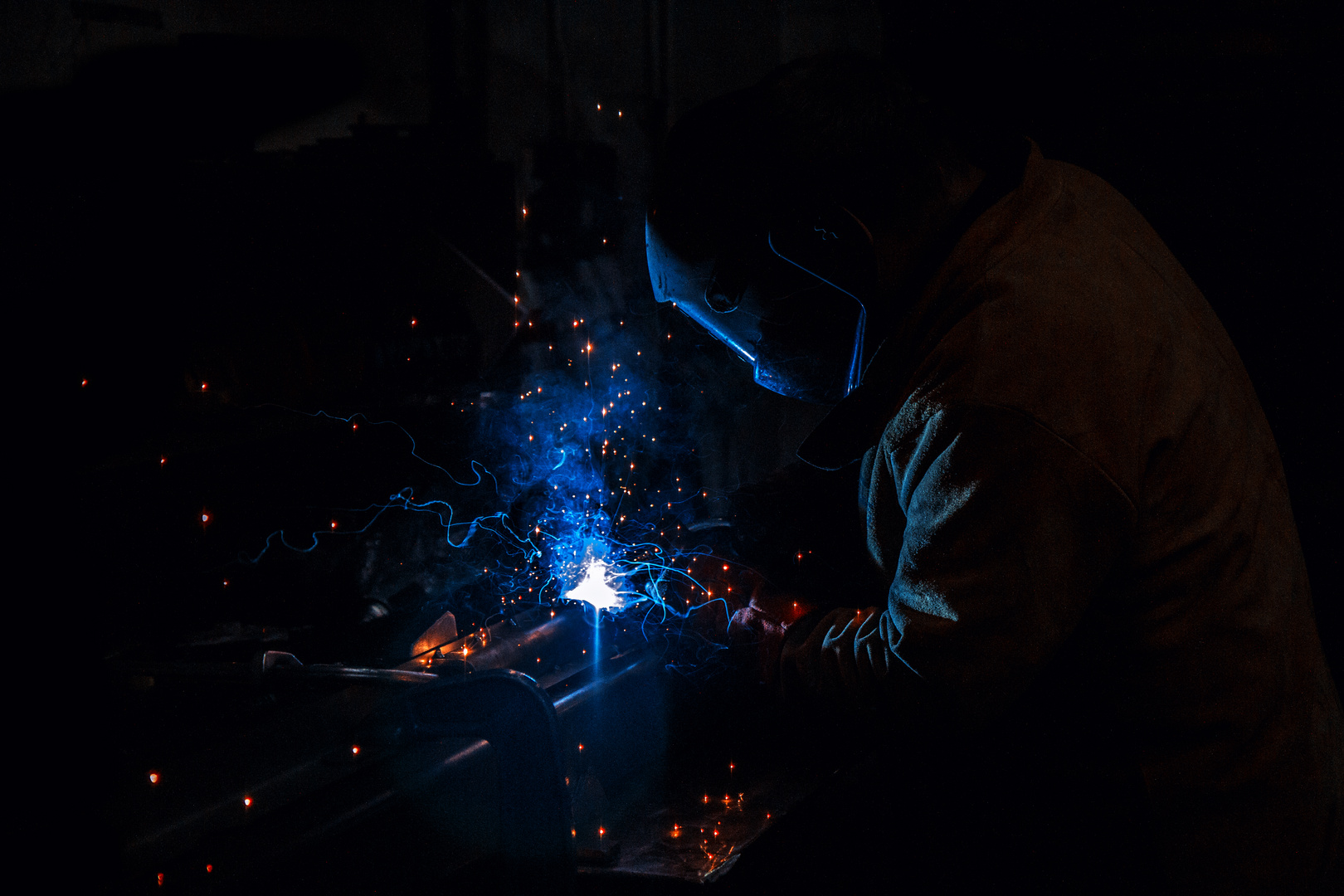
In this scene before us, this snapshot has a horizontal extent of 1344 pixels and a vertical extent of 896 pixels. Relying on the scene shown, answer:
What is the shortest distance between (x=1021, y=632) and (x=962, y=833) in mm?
890

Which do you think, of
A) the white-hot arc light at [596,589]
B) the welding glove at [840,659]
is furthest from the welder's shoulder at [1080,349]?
the white-hot arc light at [596,589]

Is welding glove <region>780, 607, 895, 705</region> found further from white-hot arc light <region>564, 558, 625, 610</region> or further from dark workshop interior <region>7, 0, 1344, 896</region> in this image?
white-hot arc light <region>564, 558, 625, 610</region>

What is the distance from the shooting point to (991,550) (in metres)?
1.44

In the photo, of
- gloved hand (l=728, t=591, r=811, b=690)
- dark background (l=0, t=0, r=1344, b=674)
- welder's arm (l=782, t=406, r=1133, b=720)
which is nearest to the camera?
welder's arm (l=782, t=406, r=1133, b=720)

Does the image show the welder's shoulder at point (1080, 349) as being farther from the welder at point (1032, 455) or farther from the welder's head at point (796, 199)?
the welder's head at point (796, 199)

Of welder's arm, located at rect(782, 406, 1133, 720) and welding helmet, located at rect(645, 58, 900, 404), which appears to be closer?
welder's arm, located at rect(782, 406, 1133, 720)

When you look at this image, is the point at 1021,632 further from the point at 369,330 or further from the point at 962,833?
the point at 369,330

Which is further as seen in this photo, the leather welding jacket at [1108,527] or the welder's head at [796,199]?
the welder's head at [796,199]

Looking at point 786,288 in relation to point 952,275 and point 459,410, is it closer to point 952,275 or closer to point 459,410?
point 952,275

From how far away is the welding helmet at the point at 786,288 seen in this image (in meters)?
1.76

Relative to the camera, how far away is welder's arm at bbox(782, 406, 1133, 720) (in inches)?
56.1

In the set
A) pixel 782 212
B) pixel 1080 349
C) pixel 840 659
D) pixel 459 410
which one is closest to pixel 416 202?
pixel 459 410

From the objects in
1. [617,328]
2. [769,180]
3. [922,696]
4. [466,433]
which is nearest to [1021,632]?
[922,696]

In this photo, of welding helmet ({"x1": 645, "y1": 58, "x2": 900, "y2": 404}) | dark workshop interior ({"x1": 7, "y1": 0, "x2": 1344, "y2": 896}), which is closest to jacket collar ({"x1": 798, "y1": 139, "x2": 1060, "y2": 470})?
welding helmet ({"x1": 645, "y1": 58, "x2": 900, "y2": 404})
